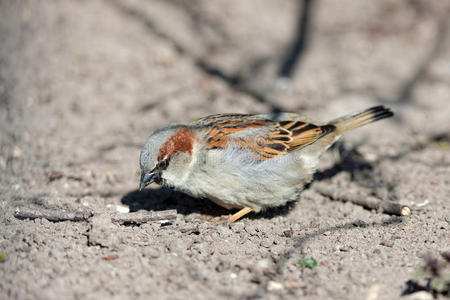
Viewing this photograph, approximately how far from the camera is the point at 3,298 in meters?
3.09

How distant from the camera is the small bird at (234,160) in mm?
4465

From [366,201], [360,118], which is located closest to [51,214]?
[366,201]

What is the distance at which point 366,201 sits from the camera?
15.5ft

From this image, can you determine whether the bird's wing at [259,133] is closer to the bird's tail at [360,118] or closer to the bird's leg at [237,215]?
the bird's tail at [360,118]

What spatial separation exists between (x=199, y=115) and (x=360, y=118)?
7.20 ft

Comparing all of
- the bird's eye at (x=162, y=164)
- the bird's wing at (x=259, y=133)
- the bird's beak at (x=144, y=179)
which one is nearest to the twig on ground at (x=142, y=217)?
the bird's beak at (x=144, y=179)

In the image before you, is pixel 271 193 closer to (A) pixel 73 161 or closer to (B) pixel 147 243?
(B) pixel 147 243

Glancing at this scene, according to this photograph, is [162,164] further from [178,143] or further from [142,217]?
[142,217]

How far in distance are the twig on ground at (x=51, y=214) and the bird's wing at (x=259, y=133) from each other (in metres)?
1.31

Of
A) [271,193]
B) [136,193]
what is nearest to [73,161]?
[136,193]

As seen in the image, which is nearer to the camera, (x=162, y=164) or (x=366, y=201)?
(x=162, y=164)

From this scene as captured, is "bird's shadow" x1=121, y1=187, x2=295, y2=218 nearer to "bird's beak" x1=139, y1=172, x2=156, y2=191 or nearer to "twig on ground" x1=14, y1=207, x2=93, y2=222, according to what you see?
"bird's beak" x1=139, y1=172, x2=156, y2=191

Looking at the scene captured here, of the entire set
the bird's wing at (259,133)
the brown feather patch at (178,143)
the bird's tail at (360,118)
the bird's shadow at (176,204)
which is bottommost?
the bird's shadow at (176,204)

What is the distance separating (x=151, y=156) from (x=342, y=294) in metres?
2.03
